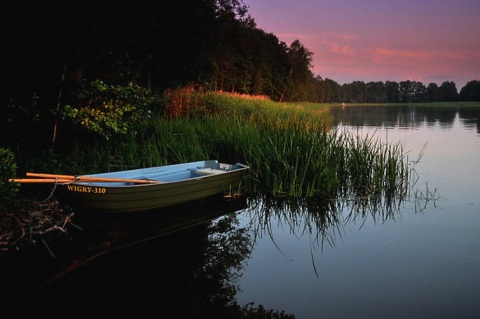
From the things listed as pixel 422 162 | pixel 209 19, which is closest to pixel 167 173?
pixel 422 162

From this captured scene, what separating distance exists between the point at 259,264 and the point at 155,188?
2.41 meters

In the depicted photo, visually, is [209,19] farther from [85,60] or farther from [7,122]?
[7,122]

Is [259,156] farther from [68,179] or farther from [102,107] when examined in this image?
[68,179]

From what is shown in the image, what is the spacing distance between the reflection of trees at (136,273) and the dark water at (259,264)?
0.01 metres

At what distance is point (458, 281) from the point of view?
15.6ft

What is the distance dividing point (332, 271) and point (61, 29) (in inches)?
279

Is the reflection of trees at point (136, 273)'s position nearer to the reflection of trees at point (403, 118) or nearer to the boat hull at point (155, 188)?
the boat hull at point (155, 188)

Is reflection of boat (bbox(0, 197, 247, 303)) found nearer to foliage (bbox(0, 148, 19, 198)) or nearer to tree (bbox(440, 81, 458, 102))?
foliage (bbox(0, 148, 19, 198))

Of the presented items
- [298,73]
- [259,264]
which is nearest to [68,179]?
[259,264]

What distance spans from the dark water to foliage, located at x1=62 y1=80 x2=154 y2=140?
8.51 ft

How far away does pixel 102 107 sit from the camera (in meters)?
8.85

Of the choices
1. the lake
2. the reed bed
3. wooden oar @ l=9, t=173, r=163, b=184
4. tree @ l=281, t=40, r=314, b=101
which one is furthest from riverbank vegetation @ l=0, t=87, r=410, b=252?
tree @ l=281, t=40, r=314, b=101

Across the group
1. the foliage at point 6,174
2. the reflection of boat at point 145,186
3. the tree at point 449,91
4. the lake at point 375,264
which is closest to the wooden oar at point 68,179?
the reflection of boat at point 145,186

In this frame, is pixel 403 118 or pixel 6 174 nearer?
pixel 6 174
